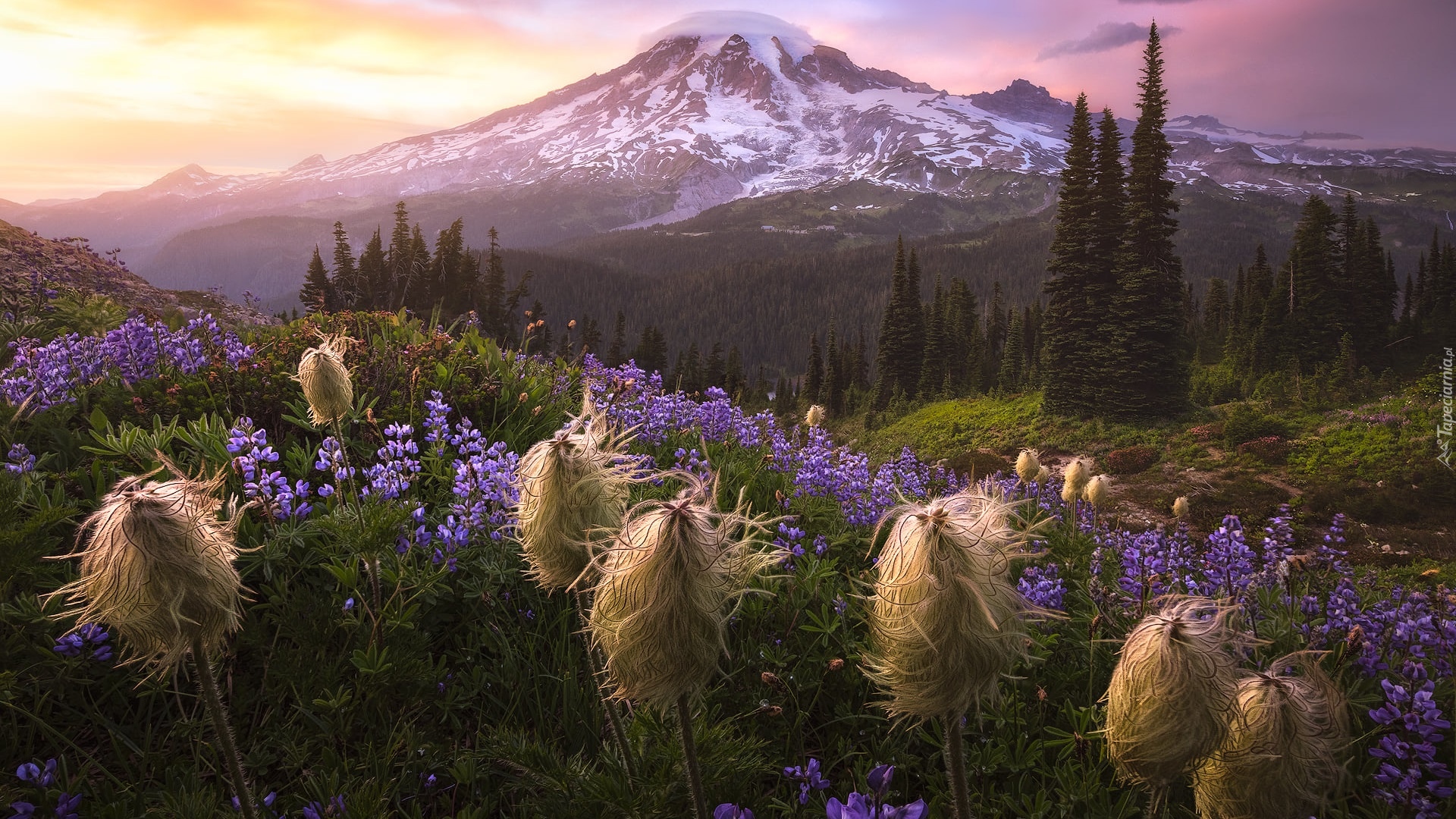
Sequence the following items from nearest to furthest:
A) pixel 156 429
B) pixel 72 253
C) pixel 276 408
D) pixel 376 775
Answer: pixel 376 775 → pixel 156 429 → pixel 276 408 → pixel 72 253

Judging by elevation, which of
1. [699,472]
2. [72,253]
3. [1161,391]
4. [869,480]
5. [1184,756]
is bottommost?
[1161,391]

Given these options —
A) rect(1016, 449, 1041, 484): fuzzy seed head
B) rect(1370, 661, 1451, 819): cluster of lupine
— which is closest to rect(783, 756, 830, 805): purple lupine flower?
rect(1370, 661, 1451, 819): cluster of lupine

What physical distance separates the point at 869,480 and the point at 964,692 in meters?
5.32

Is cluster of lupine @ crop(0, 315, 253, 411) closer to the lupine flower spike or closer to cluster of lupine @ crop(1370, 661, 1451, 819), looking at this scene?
cluster of lupine @ crop(1370, 661, 1451, 819)

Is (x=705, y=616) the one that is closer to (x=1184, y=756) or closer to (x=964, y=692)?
(x=964, y=692)

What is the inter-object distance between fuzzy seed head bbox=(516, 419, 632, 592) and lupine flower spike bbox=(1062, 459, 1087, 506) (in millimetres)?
6053

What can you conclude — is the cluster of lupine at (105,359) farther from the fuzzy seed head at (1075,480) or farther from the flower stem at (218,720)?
the fuzzy seed head at (1075,480)

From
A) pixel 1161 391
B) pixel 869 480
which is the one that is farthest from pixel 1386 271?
pixel 869 480

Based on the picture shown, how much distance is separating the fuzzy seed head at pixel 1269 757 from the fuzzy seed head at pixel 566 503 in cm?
162

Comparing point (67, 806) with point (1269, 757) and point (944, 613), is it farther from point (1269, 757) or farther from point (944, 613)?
point (1269, 757)

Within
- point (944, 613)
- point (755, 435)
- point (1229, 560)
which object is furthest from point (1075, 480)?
point (944, 613)

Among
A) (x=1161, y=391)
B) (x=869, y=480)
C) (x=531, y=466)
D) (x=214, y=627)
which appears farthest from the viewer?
(x=1161, y=391)

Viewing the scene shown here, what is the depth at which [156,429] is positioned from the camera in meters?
4.16

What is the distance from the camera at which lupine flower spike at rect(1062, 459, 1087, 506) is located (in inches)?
268
